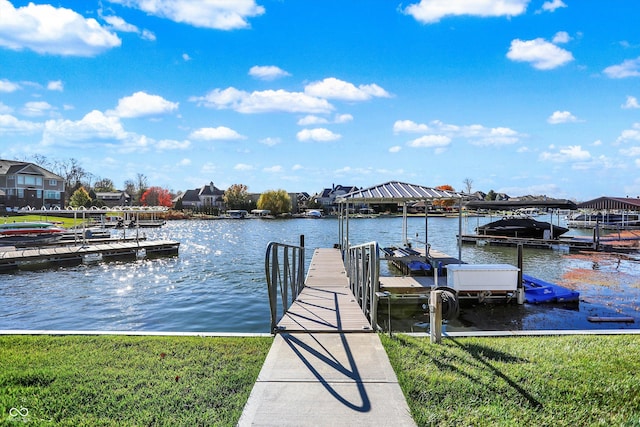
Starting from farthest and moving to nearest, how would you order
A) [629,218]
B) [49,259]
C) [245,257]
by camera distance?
1. [629,218]
2. [245,257]
3. [49,259]

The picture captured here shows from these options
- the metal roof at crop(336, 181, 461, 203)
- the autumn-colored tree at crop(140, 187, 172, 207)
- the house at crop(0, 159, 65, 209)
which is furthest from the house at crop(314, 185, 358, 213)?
the metal roof at crop(336, 181, 461, 203)

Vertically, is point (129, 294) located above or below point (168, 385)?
below

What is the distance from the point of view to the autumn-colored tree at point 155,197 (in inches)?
3979

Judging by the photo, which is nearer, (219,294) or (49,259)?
(219,294)

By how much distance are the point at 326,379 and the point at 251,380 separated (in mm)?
926

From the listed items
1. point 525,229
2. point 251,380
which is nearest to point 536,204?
point 525,229

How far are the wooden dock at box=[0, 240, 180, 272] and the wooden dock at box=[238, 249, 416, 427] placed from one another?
20403 mm

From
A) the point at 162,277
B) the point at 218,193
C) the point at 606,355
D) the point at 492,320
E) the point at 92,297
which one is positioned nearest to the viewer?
the point at 606,355

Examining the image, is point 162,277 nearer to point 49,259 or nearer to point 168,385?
point 49,259

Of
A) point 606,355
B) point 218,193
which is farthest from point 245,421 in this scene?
point 218,193

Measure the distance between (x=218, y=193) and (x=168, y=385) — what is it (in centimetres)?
11185

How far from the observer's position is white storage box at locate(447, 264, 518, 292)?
42.0 feet

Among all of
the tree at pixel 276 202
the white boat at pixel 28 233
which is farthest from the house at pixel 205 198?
the white boat at pixel 28 233

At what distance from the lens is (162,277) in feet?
66.4
